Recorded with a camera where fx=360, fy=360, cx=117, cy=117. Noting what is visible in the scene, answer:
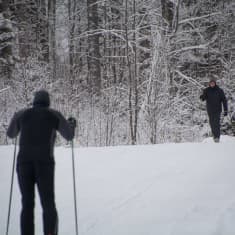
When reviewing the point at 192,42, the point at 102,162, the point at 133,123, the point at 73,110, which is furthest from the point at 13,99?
the point at 192,42

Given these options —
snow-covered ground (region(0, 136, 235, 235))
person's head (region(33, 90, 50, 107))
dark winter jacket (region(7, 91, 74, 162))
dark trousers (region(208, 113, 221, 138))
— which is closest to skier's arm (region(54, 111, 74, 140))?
dark winter jacket (region(7, 91, 74, 162))

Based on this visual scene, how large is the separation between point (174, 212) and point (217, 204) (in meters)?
0.75

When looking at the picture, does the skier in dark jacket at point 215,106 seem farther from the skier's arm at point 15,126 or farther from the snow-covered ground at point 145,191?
the skier's arm at point 15,126

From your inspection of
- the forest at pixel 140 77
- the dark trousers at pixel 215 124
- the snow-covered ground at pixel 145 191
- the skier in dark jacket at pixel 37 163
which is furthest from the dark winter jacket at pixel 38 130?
the forest at pixel 140 77

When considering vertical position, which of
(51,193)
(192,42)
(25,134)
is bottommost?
(51,193)

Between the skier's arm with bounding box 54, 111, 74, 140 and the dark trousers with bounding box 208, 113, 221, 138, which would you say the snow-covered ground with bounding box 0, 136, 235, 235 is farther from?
the skier's arm with bounding box 54, 111, 74, 140

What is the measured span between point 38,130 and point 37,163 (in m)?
0.36

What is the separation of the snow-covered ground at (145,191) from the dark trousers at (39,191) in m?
0.77

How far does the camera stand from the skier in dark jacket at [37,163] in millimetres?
A: 3949

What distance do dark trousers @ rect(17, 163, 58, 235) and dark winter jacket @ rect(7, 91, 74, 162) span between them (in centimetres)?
10

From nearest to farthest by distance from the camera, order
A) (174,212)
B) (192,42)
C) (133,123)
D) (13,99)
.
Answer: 1. (174,212)
2. (133,123)
3. (13,99)
4. (192,42)

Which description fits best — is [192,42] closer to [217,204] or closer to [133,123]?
[133,123]

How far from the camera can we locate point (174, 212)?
17.3 feet

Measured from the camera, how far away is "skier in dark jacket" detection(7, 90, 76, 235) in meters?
3.95
